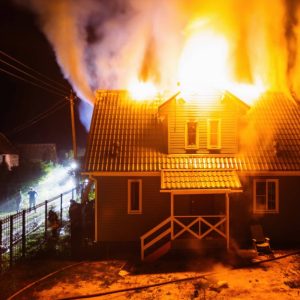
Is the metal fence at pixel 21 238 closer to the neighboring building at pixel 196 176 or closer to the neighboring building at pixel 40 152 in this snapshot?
the neighboring building at pixel 196 176

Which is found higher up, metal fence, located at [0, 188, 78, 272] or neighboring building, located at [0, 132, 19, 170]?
neighboring building, located at [0, 132, 19, 170]

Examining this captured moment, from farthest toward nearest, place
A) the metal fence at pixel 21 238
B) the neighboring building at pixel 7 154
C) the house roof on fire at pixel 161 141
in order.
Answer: the neighboring building at pixel 7 154
the house roof on fire at pixel 161 141
the metal fence at pixel 21 238

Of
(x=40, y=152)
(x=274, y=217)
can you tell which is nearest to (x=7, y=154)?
(x=40, y=152)

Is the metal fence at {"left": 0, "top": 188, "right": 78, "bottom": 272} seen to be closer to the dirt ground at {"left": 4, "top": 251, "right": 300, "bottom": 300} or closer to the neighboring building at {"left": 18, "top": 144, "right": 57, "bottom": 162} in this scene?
the dirt ground at {"left": 4, "top": 251, "right": 300, "bottom": 300}

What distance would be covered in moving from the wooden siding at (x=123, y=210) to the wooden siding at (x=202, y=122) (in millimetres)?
2222

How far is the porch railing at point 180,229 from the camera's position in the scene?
14.2m

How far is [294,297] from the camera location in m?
10.2

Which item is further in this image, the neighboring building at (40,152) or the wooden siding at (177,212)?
the neighboring building at (40,152)

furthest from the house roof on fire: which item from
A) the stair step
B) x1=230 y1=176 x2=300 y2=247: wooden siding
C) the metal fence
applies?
the metal fence

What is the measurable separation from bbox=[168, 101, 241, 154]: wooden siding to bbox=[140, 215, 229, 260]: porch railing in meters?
3.23

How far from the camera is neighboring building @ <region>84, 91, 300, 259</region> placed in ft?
50.1

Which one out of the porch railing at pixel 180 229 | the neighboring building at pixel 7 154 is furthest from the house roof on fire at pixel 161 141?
the neighboring building at pixel 7 154

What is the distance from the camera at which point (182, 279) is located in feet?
38.5

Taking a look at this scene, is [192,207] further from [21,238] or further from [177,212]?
[21,238]
